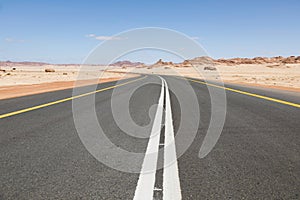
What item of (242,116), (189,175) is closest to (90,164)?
(189,175)

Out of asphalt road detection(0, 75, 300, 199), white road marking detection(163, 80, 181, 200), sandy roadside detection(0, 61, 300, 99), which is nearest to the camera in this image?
white road marking detection(163, 80, 181, 200)

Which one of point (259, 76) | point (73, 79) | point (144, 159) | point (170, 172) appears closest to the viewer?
point (170, 172)

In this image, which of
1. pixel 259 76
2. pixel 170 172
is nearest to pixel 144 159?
pixel 170 172

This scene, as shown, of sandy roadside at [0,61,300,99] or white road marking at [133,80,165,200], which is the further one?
sandy roadside at [0,61,300,99]

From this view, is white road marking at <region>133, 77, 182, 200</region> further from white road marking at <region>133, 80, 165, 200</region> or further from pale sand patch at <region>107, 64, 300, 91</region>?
→ pale sand patch at <region>107, 64, 300, 91</region>

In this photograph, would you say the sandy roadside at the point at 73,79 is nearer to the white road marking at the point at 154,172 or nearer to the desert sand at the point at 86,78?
the desert sand at the point at 86,78

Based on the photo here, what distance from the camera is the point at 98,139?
500 centimetres

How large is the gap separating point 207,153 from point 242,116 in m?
3.43

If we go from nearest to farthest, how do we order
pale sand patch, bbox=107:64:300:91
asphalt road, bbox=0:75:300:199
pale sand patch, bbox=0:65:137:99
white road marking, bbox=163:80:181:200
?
1. white road marking, bbox=163:80:181:200
2. asphalt road, bbox=0:75:300:199
3. pale sand patch, bbox=0:65:137:99
4. pale sand patch, bbox=107:64:300:91

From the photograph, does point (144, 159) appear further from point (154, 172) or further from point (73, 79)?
point (73, 79)

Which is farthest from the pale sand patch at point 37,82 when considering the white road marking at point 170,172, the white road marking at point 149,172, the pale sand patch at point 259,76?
the pale sand patch at point 259,76

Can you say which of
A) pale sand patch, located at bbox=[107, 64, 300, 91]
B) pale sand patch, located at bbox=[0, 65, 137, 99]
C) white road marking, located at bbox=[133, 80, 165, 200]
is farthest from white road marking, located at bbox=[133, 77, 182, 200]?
pale sand patch, located at bbox=[107, 64, 300, 91]

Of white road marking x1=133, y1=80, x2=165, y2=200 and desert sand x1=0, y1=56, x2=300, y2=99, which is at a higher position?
white road marking x1=133, y1=80, x2=165, y2=200

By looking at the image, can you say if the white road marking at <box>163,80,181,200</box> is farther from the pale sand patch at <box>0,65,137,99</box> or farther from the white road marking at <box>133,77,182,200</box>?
the pale sand patch at <box>0,65,137,99</box>
